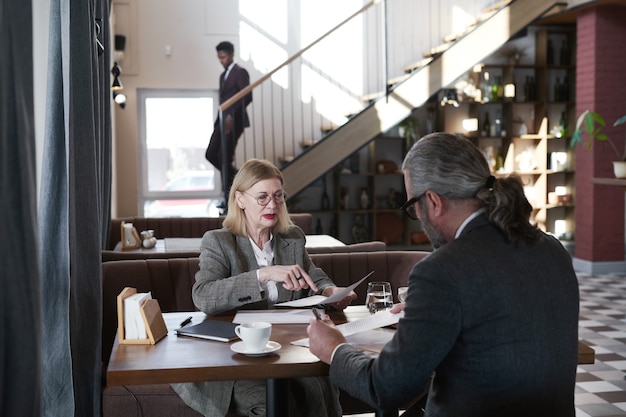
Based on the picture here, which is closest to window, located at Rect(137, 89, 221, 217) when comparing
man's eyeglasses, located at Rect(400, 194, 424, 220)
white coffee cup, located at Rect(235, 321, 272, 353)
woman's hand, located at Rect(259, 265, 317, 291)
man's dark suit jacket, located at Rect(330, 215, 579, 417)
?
woman's hand, located at Rect(259, 265, 317, 291)

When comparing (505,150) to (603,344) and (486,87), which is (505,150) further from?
(603,344)

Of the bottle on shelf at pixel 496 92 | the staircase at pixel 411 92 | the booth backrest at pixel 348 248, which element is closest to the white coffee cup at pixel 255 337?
the booth backrest at pixel 348 248

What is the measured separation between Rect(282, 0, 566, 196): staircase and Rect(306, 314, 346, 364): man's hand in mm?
5877

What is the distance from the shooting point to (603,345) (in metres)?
6.00

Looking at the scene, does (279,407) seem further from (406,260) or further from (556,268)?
(406,260)

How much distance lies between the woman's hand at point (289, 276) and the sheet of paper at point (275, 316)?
0.10m

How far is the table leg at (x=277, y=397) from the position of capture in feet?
8.33

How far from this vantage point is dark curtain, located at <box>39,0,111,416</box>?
2990 millimetres

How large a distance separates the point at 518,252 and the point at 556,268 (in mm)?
123

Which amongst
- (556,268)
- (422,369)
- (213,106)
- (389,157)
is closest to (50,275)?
(422,369)

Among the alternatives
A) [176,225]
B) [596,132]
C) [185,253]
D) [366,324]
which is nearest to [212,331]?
[366,324]

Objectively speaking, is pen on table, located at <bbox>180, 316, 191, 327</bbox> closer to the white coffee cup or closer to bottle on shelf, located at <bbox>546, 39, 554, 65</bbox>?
the white coffee cup

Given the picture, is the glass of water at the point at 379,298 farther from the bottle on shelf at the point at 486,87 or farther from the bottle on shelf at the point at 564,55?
the bottle on shelf at the point at 564,55

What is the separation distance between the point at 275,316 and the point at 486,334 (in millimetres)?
1199
